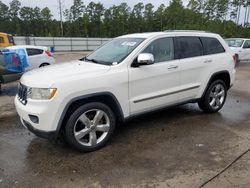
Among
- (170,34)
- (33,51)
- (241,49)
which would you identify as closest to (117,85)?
(170,34)

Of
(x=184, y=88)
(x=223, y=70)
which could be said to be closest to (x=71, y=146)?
(x=184, y=88)

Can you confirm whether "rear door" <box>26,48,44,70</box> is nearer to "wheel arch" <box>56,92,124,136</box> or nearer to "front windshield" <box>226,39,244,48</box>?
"wheel arch" <box>56,92,124,136</box>

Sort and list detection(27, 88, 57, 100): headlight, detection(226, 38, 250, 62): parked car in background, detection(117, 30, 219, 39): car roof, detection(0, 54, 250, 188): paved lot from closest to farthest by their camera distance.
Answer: detection(0, 54, 250, 188): paved lot, detection(27, 88, 57, 100): headlight, detection(117, 30, 219, 39): car roof, detection(226, 38, 250, 62): parked car in background

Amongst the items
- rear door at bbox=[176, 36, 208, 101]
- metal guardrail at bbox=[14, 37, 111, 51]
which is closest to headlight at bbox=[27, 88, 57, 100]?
rear door at bbox=[176, 36, 208, 101]

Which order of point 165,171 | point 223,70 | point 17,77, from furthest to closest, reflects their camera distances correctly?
point 17,77 < point 223,70 < point 165,171

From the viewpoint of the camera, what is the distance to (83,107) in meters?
3.85

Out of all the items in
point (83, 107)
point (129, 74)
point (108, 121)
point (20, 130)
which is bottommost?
point (20, 130)

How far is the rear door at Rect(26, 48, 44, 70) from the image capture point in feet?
36.7

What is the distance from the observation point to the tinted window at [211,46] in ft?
18.0

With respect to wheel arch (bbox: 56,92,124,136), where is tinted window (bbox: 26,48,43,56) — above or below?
above

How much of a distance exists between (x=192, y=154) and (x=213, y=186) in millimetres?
828

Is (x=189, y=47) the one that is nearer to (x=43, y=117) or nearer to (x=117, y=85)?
(x=117, y=85)

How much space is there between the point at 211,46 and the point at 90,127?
126 inches

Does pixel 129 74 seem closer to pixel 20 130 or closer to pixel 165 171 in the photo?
pixel 165 171
